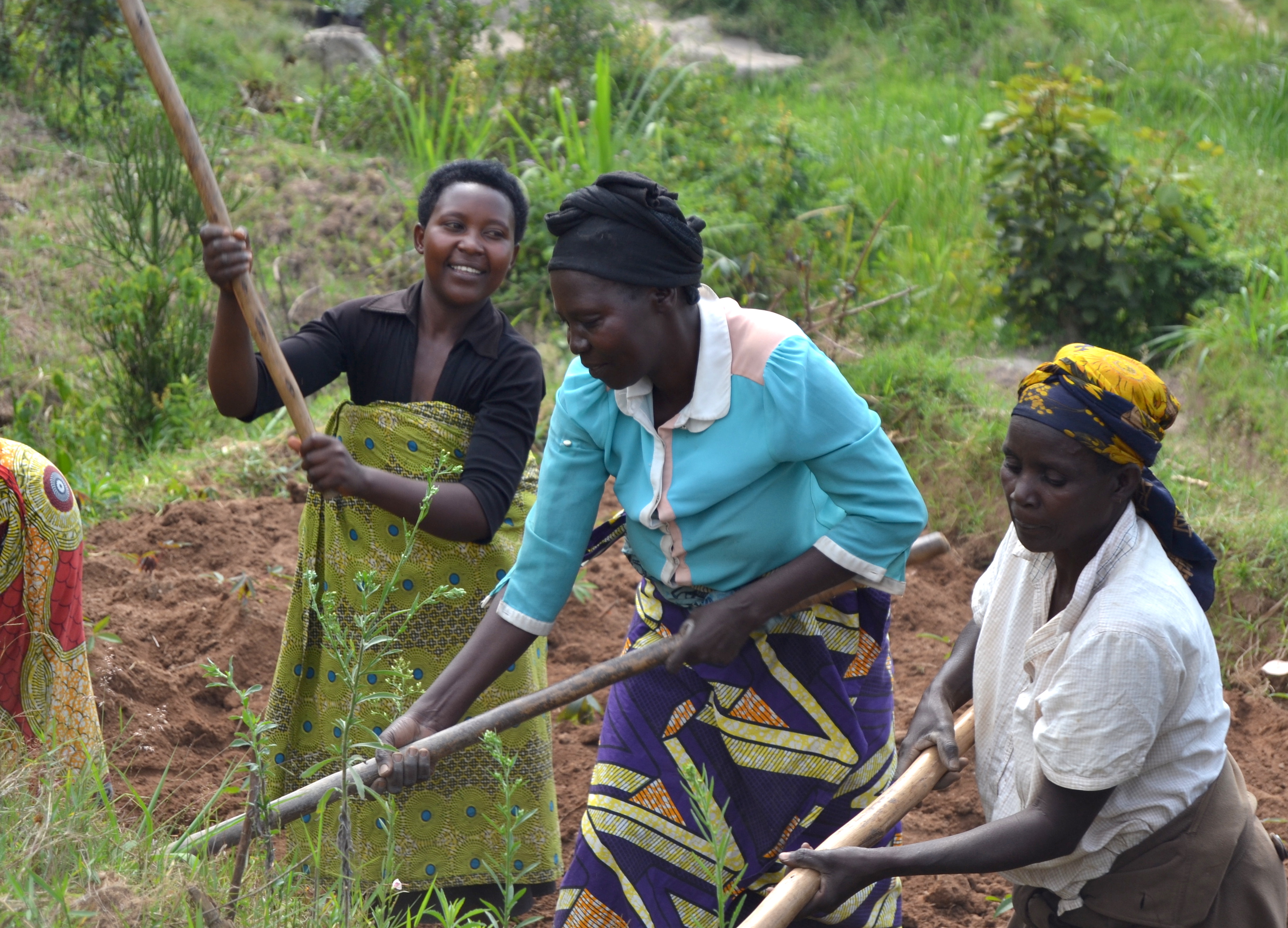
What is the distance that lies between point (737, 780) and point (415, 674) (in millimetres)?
878

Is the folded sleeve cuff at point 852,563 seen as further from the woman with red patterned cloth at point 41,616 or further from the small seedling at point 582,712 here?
the small seedling at point 582,712

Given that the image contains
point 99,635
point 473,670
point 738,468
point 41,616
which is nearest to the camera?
point 738,468

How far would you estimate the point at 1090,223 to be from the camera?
6.19 meters

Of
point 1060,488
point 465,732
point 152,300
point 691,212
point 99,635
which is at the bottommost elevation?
point 99,635

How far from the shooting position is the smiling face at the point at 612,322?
2.13 metres

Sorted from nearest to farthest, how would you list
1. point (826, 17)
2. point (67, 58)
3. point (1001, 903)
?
1. point (1001, 903)
2. point (67, 58)
3. point (826, 17)

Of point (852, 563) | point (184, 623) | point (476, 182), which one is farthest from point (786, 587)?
point (184, 623)

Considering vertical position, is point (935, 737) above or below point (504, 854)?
above

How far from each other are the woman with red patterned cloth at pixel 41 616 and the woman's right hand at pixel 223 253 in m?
0.52

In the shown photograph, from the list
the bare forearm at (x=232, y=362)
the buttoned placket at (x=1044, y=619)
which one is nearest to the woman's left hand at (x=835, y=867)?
the buttoned placket at (x=1044, y=619)

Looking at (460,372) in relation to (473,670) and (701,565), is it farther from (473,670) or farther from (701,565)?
(701,565)

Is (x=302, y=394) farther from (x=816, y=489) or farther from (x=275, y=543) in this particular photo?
(x=275, y=543)

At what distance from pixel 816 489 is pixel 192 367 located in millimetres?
4566

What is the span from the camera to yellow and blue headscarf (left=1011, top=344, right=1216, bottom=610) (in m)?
1.96
